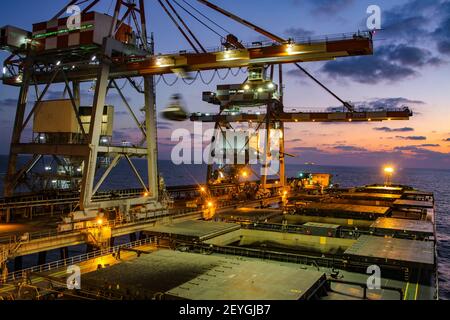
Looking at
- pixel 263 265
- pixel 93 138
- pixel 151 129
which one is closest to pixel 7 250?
pixel 93 138

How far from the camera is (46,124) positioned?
41125 millimetres

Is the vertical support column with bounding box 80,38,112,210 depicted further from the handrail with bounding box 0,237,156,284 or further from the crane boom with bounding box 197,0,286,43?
the crane boom with bounding box 197,0,286,43

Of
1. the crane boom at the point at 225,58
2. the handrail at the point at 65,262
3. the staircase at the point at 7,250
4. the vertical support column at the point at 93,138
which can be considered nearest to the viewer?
the handrail at the point at 65,262

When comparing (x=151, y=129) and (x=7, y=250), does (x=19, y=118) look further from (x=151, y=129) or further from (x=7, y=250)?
(x=7, y=250)

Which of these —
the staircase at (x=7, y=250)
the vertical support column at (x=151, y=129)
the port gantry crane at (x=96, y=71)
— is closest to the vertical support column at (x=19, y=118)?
the port gantry crane at (x=96, y=71)

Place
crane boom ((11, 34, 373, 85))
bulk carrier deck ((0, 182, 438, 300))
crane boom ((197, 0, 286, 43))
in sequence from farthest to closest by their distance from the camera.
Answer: crane boom ((197, 0, 286, 43)), crane boom ((11, 34, 373, 85)), bulk carrier deck ((0, 182, 438, 300))

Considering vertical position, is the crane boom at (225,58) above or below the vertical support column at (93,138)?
above

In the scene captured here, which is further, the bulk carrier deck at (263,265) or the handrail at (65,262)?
the handrail at (65,262)

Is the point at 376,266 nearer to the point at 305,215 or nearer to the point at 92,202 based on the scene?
the point at 305,215

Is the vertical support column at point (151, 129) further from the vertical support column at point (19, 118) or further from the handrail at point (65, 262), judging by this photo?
the vertical support column at point (19, 118)

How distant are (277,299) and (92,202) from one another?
26.4 metres

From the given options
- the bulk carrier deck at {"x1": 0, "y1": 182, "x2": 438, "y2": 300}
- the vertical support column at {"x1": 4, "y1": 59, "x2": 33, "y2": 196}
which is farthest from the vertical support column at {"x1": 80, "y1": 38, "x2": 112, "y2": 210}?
the vertical support column at {"x1": 4, "y1": 59, "x2": 33, "y2": 196}

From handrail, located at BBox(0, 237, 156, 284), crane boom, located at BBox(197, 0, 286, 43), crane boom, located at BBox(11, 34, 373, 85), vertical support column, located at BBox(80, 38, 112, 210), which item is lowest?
handrail, located at BBox(0, 237, 156, 284)
